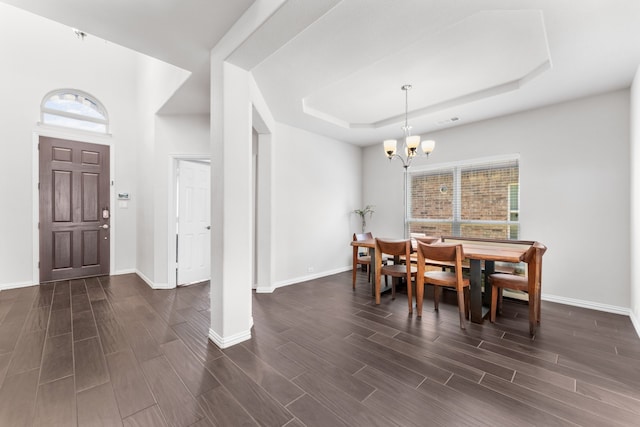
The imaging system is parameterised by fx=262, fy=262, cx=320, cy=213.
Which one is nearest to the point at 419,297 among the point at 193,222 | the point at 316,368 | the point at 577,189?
the point at 316,368

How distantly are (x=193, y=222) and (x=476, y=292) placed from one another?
13.9 feet

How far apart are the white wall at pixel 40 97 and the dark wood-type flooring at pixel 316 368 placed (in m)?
1.51

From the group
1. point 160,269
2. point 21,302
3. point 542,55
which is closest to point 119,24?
point 160,269

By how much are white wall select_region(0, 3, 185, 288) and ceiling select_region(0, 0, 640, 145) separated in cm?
114

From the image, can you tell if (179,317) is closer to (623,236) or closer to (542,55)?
(542,55)

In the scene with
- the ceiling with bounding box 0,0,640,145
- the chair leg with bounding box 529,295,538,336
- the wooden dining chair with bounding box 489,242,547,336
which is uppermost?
the ceiling with bounding box 0,0,640,145

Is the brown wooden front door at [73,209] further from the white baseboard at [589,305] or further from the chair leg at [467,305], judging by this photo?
the white baseboard at [589,305]

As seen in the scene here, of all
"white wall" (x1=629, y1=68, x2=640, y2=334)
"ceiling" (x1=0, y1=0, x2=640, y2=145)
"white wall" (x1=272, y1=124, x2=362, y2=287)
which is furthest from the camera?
"white wall" (x1=272, y1=124, x2=362, y2=287)

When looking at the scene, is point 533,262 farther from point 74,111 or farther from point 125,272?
point 74,111

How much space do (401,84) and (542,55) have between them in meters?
1.38

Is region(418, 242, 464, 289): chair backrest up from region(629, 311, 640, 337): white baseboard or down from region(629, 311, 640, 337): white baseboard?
up

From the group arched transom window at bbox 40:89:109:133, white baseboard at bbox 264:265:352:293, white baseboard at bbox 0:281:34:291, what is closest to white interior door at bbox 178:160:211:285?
white baseboard at bbox 264:265:352:293

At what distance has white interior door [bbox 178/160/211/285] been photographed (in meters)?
4.30

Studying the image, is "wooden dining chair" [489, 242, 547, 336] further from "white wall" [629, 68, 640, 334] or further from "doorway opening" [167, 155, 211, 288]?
"doorway opening" [167, 155, 211, 288]
